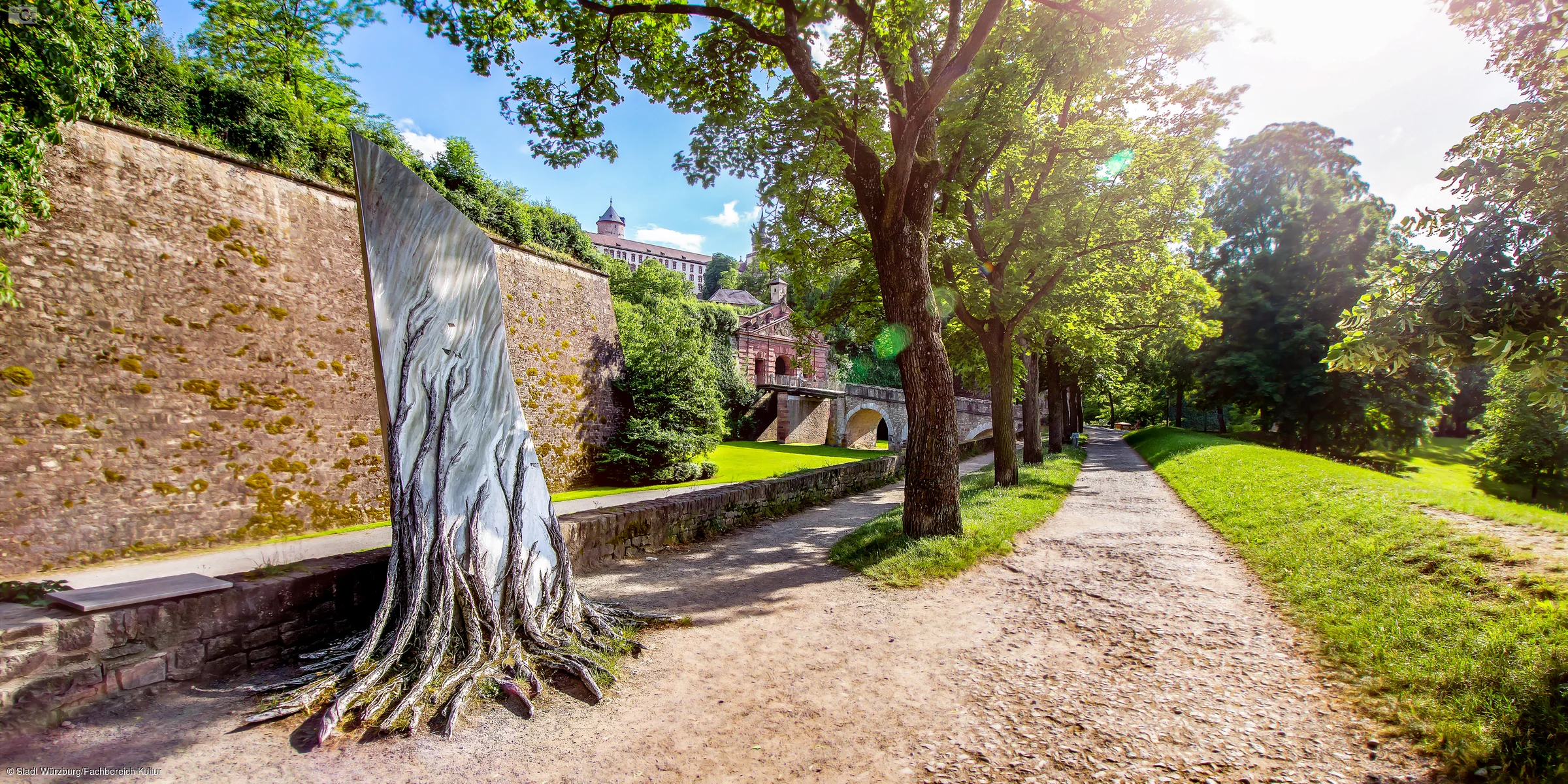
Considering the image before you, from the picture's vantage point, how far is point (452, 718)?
3.22m

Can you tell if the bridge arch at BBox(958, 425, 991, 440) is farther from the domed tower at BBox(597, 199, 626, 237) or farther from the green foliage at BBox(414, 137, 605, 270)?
the domed tower at BBox(597, 199, 626, 237)

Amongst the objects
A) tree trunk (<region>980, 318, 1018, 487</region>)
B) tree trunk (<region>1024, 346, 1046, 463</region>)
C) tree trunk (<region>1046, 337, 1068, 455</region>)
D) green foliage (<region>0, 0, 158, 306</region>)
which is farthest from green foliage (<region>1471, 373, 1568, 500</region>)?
green foliage (<region>0, 0, 158, 306</region>)

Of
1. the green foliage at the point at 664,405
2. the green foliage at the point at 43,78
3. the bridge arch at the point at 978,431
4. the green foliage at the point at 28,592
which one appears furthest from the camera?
the bridge arch at the point at 978,431

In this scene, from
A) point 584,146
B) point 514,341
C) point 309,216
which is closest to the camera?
point 584,146

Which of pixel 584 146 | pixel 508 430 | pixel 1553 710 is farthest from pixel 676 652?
pixel 584 146

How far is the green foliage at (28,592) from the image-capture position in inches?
134

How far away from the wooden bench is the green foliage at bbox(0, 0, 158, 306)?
539cm

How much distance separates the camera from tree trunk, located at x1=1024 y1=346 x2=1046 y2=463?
669 inches

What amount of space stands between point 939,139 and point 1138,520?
6.83 m

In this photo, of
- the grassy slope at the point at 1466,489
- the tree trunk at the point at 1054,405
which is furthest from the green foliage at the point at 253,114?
the tree trunk at the point at 1054,405

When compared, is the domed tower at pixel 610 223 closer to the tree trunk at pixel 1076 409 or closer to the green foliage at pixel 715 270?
the green foliage at pixel 715 270

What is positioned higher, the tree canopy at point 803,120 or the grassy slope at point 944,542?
the tree canopy at point 803,120

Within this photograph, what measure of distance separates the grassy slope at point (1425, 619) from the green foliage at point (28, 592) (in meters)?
7.35

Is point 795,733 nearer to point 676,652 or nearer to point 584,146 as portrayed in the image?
point 676,652
